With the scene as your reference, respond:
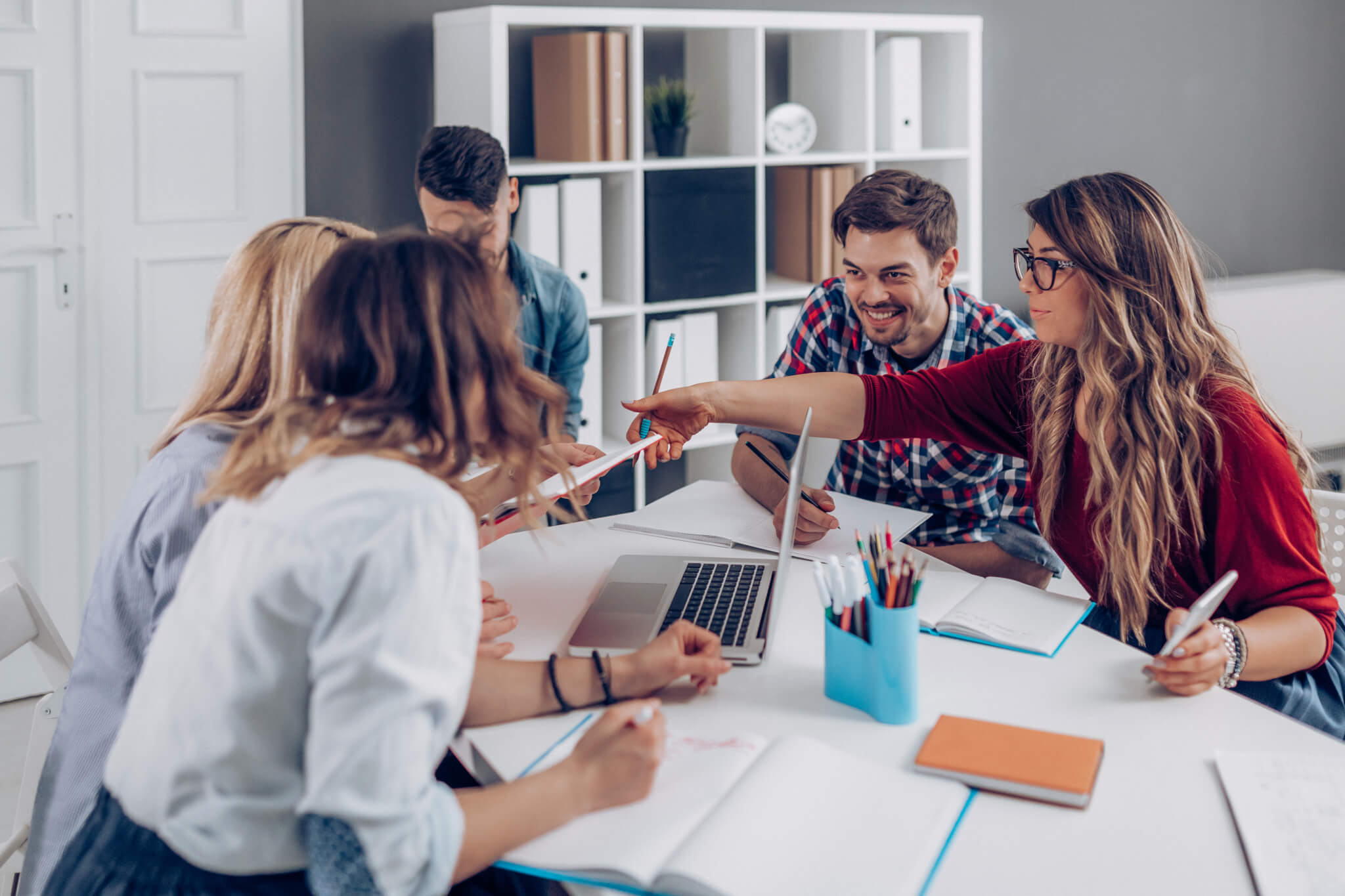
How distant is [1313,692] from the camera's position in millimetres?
1459

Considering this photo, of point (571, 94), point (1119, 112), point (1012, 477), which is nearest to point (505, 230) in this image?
point (571, 94)

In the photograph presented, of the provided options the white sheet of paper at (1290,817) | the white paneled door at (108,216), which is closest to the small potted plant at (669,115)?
the white paneled door at (108,216)

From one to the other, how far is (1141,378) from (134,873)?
1.29m

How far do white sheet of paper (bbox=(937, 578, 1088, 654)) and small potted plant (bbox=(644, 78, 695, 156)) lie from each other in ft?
6.27

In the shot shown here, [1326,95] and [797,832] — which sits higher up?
[1326,95]

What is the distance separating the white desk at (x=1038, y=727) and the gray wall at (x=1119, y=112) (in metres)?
1.79

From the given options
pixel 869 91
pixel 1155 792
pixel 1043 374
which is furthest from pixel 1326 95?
pixel 1155 792

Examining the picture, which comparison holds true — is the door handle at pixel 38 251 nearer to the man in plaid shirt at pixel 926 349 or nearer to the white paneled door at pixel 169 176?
the white paneled door at pixel 169 176

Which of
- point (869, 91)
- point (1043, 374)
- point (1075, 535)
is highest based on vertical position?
point (869, 91)

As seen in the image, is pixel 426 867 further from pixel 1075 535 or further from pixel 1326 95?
pixel 1326 95

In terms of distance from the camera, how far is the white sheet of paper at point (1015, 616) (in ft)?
4.63

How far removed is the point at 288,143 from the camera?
2.94m

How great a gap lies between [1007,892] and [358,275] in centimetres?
73

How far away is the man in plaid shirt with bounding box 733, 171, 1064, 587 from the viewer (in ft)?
7.09
